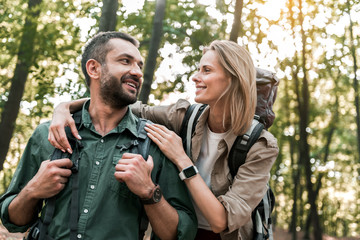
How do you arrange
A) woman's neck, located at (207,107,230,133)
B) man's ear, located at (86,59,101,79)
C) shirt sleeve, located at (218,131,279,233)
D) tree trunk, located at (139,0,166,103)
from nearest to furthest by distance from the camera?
1. shirt sleeve, located at (218,131,279,233)
2. man's ear, located at (86,59,101,79)
3. woman's neck, located at (207,107,230,133)
4. tree trunk, located at (139,0,166,103)

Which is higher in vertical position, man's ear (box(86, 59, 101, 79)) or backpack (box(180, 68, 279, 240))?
man's ear (box(86, 59, 101, 79))

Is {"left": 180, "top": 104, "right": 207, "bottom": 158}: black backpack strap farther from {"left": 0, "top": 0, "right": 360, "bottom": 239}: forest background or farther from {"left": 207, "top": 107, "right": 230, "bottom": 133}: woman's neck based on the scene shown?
{"left": 0, "top": 0, "right": 360, "bottom": 239}: forest background

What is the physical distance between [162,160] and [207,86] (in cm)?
92

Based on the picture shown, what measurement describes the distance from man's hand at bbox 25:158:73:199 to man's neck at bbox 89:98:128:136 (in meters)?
0.53

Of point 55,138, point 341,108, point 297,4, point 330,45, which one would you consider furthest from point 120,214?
point 341,108

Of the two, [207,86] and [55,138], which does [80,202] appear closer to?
[55,138]

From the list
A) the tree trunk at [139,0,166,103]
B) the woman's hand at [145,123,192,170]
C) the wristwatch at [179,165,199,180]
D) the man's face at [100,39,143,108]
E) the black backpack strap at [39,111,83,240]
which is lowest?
the black backpack strap at [39,111,83,240]

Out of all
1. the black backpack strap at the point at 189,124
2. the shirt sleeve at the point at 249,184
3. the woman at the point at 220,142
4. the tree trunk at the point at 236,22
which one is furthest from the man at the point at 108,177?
the tree trunk at the point at 236,22

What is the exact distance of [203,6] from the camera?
11930mm

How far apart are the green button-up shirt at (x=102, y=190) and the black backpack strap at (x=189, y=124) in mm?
560

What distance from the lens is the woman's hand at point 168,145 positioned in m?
2.84

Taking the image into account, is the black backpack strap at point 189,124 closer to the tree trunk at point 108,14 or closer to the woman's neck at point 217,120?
the woman's neck at point 217,120

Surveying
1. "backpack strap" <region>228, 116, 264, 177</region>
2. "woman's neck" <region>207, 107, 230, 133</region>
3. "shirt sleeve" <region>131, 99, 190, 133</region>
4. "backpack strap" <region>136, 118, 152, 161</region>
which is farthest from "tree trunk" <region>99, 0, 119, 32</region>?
"backpack strap" <region>228, 116, 264, 177</region>

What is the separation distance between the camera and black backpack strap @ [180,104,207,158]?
134 inches
